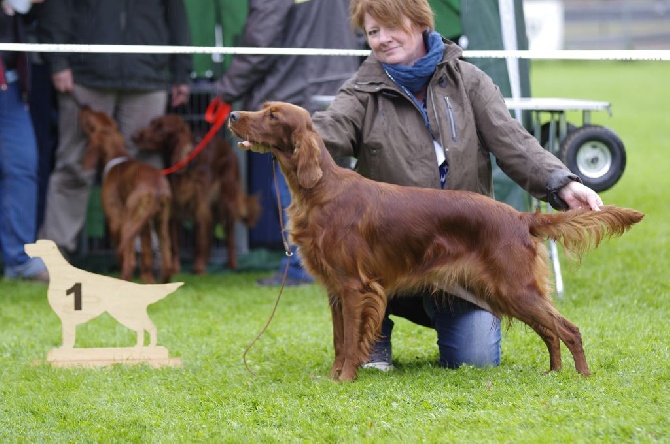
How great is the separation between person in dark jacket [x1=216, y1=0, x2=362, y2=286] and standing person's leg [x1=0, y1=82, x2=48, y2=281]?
1.25 m

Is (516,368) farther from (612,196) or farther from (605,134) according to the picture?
(612,196)

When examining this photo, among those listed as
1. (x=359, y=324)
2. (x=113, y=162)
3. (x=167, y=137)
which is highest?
(x=167, y=137)

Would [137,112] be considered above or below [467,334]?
above

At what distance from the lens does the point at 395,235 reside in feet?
13.7

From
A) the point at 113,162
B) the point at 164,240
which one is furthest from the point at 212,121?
the point at 164,240

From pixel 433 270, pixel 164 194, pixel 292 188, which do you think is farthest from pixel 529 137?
pixel 164 194

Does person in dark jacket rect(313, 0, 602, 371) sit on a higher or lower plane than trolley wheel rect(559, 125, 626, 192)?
higher

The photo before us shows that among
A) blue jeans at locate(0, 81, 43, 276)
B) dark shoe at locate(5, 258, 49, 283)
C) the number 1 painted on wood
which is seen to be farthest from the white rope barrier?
dark shoe at locate(5, 258, 49, 283)

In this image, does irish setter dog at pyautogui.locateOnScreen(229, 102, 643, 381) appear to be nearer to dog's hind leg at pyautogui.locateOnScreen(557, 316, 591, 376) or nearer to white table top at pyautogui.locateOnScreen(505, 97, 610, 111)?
dog's hind leg at pyautogui.locateOnScreen(557, 316, 591, 376)

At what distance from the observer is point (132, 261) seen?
22.8ft

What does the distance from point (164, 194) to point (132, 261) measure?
0.47 metres

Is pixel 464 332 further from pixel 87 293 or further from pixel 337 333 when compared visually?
pixel 87 293

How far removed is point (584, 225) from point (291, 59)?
10.6ft

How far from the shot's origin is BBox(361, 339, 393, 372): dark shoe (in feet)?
15.1
